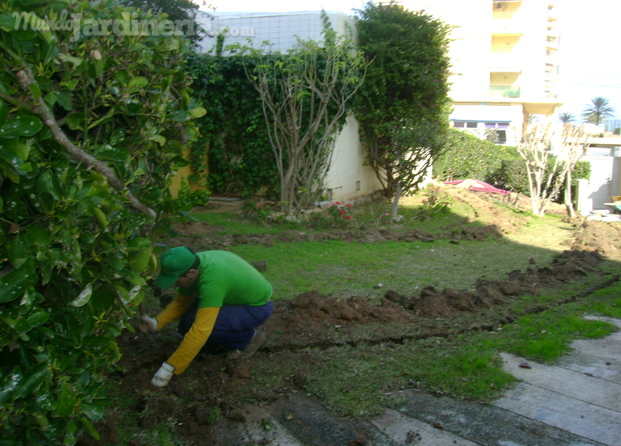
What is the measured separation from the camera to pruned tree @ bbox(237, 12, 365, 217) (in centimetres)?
1005

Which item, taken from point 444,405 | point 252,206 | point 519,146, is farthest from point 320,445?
point 519,146

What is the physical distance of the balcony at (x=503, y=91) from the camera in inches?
1677

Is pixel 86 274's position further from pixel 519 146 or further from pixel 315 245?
pixel 519 146

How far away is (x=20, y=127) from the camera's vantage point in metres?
2.14

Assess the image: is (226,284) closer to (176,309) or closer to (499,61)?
(176,309)

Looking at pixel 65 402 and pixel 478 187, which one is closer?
pixel 65 402

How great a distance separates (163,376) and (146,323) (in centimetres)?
68

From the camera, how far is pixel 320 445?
128 inches

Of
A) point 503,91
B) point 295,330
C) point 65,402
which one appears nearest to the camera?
point 65,402

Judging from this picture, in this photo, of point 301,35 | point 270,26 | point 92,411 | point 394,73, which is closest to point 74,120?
point 92,411

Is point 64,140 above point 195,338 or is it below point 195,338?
above

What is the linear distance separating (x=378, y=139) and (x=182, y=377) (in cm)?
1008

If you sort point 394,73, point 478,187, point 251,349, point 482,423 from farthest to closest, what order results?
point 478,187 < point 394,73 < point 251,349 < point 482,423

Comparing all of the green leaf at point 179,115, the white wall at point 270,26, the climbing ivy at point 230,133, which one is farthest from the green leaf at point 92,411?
the white wall at point 270,26
